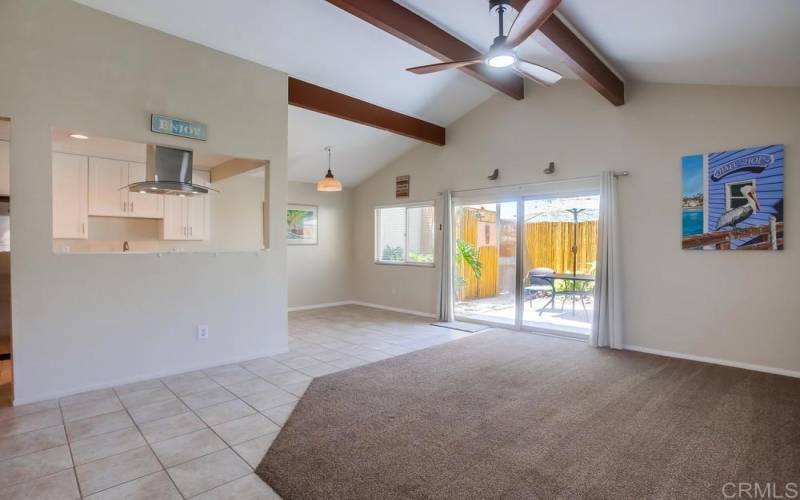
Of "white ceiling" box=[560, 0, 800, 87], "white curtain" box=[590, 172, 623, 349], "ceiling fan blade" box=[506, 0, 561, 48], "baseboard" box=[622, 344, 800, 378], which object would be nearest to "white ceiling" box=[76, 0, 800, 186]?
"white ceiling" box=[560, 0, 800, 87]

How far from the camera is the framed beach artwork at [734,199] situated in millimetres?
3992

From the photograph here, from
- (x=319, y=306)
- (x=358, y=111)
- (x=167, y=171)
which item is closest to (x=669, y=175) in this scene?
(x=358, y=111)

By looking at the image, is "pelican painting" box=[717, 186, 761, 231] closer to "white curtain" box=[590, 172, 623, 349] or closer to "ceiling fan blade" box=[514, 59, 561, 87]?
"white curtain" box=[590, 172, 623, 349]

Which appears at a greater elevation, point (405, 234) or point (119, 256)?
point (405, 234)

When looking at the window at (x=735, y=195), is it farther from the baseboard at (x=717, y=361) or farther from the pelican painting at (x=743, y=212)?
the baseboard at (x=717, y=361)

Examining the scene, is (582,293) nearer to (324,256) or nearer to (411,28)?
(411,28)

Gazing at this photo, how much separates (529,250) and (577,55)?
271 cm

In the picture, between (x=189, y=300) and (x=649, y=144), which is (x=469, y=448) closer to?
(x=189, y=300)

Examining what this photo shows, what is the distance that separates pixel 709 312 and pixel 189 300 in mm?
5377

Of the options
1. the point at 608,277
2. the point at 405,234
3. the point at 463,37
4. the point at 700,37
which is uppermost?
the point at 463,37

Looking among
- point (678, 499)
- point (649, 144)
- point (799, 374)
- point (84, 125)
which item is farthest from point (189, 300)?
point (799, 374)

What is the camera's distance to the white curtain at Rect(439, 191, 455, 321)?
6551mm

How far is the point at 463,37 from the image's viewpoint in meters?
4.29

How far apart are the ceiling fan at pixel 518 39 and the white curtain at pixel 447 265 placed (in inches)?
120
